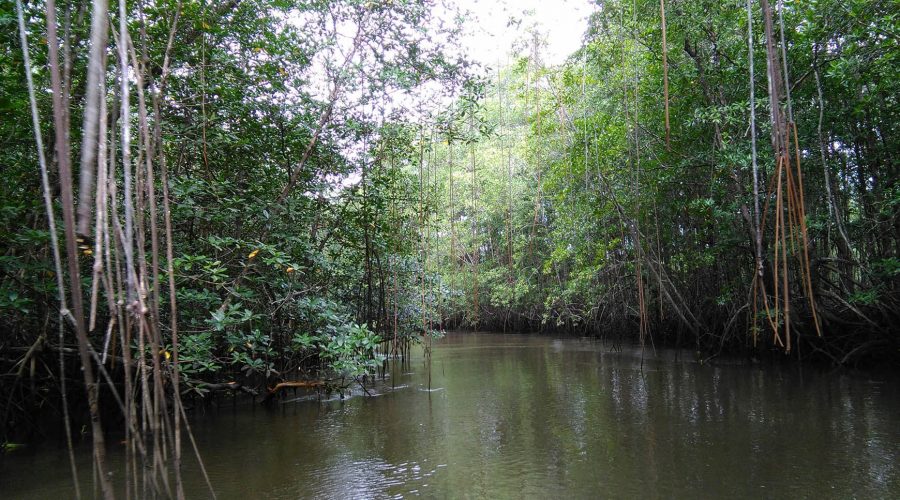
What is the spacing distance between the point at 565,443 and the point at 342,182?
366 centimetres

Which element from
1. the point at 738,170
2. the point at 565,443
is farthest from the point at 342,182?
the point at 738,170

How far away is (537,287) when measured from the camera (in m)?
14.4

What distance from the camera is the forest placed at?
3.20 m

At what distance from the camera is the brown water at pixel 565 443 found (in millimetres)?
3113

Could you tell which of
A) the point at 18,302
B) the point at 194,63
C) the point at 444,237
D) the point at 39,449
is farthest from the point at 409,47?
the point at 444,237

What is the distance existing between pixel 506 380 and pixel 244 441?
387 centimetres

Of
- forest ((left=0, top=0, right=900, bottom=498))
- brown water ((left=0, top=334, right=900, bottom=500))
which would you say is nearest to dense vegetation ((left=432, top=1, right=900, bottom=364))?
forest ((left=0, top=0, right=900, bottom=498))

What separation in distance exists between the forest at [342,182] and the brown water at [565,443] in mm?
478

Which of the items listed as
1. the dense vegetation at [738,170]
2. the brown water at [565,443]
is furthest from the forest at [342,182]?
the brown water at [565,443]

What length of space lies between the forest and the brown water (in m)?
0.48

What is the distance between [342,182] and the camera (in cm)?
585

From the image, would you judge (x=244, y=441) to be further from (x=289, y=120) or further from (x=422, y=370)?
(x=422, y=370)

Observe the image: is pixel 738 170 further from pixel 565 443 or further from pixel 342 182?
pixel 342 182

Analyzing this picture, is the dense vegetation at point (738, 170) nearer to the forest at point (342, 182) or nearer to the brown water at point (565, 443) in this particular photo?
the forest at point (342, 182)
